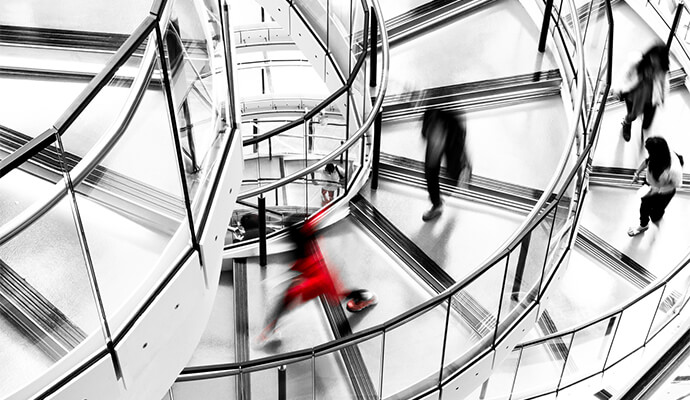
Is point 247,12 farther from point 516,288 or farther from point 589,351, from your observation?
point 516,288

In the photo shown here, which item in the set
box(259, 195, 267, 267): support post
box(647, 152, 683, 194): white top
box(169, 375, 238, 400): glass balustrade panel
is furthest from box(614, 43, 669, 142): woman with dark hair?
box(169, 375, 238, 400): glass balustrade panel

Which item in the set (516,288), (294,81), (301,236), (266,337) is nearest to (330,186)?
(301,236)

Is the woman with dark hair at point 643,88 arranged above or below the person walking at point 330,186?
above

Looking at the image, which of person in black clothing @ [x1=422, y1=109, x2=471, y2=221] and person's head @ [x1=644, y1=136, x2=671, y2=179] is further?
person's head @ [x1=644, y1=136, x2=671, y2=179]

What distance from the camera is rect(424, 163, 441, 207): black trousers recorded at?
24.8ft

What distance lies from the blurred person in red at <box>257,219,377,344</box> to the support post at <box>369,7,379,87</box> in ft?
7.02

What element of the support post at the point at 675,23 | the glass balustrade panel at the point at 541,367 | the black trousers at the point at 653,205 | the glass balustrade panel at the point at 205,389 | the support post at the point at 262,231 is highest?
the support post at the point at 675,23

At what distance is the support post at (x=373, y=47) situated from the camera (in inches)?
333

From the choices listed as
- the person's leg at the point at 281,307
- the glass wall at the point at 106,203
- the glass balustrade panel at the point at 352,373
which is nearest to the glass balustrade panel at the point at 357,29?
the person's leg at the point at 281,307

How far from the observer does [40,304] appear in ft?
11.5

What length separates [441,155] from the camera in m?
7.63

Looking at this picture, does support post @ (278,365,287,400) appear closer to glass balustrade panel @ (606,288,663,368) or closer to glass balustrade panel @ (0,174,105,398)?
glass balustrade panel @ (0,174,105,398)

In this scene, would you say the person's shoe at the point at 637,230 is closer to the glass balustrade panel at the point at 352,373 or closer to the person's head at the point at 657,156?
the person's head at the point at 657,156

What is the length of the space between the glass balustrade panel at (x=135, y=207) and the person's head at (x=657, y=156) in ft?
17.9
